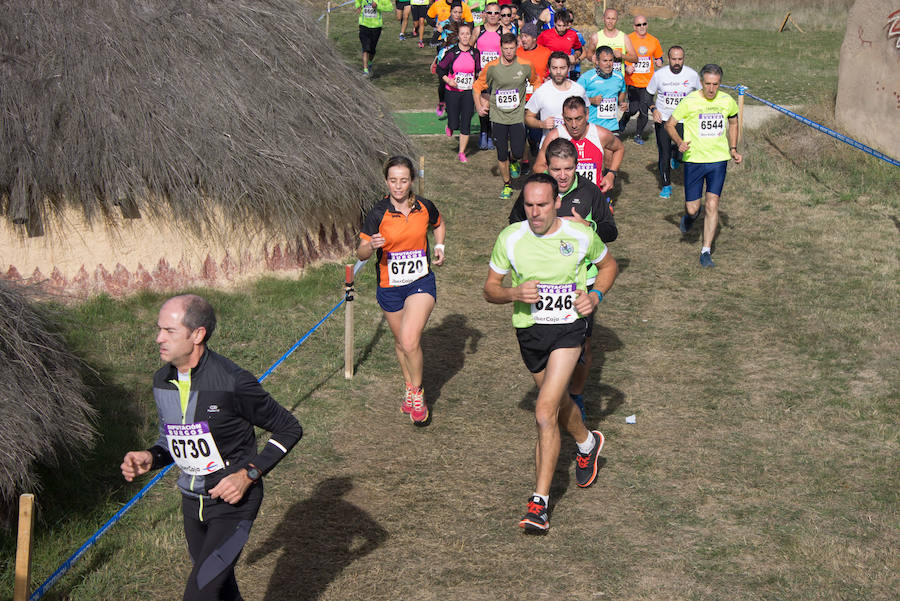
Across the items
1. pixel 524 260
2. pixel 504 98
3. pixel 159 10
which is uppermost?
pixel 159 10

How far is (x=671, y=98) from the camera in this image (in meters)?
13.3

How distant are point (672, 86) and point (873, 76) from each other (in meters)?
3.30

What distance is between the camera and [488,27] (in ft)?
51.2

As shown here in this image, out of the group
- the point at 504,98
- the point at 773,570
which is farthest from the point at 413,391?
the point at 504,98

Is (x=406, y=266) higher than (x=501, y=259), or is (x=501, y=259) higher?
(x=501, y=259)

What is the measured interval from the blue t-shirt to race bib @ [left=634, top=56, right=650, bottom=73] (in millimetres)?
2010

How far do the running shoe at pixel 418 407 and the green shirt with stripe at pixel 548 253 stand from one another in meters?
2.02

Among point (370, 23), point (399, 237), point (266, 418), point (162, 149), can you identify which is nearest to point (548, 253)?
point (399, 237)

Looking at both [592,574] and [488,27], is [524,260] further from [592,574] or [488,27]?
[488,27]

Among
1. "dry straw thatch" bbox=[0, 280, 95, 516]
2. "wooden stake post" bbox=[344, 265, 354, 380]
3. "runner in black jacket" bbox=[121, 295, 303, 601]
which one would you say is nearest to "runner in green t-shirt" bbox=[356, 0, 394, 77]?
"wooden stake post" bbox=[344, 265, 354, 380]

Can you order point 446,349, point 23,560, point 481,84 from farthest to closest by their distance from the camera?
point 481,84, point 446,349, point 23,560

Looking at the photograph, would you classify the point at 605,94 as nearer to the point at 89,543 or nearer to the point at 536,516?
the point at 536,516

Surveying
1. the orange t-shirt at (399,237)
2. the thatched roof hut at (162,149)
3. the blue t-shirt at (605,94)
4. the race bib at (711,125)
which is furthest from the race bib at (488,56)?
the orange t-shirt at (399,237)

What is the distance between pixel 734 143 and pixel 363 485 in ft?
20.5
